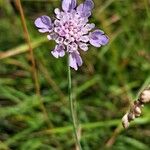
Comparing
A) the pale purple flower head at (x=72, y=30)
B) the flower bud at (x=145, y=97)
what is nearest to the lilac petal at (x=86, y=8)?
the pale purple flower head at (x=72, y=30)

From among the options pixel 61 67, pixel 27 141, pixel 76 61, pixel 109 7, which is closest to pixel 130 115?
pixel 76 61

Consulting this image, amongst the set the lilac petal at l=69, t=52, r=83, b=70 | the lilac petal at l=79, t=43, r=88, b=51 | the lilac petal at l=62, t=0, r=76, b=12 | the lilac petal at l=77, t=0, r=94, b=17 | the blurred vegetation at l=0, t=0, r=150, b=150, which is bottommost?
the lilac petal at l=69, t=52, r=83, b=70

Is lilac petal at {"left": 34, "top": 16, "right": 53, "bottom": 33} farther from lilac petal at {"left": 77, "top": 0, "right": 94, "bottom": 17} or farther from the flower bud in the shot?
the flower bud

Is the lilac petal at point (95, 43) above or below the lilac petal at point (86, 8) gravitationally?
below

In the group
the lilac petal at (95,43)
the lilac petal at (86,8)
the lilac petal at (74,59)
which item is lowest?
the lilac petal at (74,59)

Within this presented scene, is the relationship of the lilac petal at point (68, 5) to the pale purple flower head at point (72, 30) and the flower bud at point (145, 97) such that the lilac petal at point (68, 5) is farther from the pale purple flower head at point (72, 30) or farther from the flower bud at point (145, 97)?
the flower bud at point (145, 97)

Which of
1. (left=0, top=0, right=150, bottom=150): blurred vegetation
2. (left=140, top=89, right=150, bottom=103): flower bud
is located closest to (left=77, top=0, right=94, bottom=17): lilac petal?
(left=140, top=89, right=150, bottom=103): flower bud
